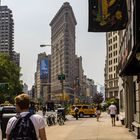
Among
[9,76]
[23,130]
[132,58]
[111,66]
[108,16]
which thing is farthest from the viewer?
[111,66]

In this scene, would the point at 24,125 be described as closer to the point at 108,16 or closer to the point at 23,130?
the point at 23,130

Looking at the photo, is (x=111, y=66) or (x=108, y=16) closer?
(x=108, y=16)

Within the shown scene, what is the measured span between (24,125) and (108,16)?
40.0 feet

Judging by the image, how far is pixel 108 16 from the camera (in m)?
18.8

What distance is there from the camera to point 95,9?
1953 centimetres

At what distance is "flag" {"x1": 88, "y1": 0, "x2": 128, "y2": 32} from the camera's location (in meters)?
18.9

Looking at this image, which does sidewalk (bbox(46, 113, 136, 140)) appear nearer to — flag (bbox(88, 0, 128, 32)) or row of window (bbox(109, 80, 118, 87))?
flag (bbox(88, 0, 128, 32))

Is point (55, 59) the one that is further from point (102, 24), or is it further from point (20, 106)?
point (20, 106)

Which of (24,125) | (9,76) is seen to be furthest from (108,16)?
(9,76)

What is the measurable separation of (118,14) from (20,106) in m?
12.3

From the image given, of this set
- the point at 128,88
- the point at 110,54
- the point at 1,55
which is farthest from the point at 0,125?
the point at 110,54

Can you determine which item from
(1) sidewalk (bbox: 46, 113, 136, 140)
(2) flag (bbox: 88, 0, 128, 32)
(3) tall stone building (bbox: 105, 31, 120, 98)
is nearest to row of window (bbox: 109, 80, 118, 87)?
(3) tall stone building (bbox: 105, 31, 120, 98)

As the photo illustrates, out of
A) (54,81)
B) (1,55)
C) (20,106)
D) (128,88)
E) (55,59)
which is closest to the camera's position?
(20,106)

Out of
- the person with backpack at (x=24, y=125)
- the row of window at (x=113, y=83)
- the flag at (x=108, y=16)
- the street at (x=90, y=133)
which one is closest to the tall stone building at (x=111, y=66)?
the row of window at (x=113, y=83)
